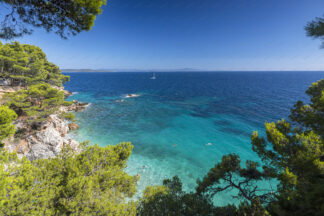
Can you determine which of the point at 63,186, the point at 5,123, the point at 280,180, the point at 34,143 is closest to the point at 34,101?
the point at 34,143

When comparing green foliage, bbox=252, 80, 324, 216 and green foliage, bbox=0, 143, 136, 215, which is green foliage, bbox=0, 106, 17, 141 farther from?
green foliage, bbox=252, 80, 324, 216

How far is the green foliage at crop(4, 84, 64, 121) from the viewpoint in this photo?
16.7 meters

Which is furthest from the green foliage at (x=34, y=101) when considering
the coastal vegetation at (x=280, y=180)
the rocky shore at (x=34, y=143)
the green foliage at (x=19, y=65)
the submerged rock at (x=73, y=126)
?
the coastal vegetation at (x=280, y=180)

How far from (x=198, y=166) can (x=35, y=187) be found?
16.1m

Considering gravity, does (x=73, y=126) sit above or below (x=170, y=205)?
below

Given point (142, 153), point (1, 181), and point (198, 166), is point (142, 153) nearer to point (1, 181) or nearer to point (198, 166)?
point (198, 166)

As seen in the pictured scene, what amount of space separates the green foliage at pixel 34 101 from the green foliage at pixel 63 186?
15048 mm

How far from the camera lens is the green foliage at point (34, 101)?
16702mm

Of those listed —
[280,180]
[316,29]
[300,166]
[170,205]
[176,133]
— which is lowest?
[176,133]

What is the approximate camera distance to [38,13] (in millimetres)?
5812

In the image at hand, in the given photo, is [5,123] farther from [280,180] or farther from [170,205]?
[280,180]

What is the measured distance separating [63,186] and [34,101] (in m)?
21.8

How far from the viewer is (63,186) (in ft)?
21.8

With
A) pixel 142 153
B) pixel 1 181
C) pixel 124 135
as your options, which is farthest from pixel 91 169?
pixel 124 135
